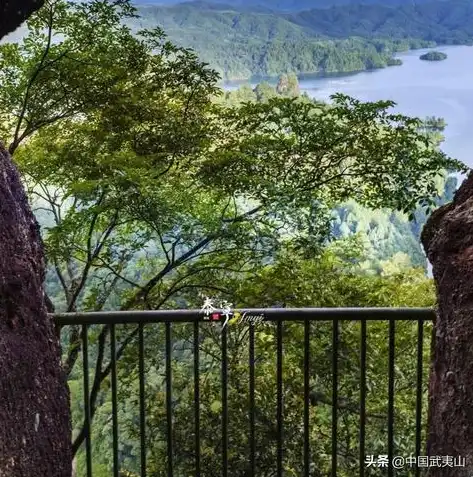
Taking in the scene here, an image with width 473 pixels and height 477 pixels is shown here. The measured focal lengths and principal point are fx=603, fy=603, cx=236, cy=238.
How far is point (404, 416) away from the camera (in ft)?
16.6

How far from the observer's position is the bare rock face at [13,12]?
4.59 metres

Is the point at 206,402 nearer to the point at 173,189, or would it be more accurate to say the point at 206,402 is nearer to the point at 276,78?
the point at 173,189

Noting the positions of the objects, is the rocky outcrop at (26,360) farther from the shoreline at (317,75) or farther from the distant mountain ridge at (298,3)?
the distant mountain ridge at (298,3)

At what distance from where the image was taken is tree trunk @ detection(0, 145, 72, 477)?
194cm

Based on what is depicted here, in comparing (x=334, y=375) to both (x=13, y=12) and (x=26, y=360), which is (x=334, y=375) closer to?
(x=26, y=360)

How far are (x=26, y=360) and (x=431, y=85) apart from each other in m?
9.81

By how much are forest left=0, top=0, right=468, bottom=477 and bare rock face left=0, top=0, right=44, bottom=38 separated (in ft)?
3.60

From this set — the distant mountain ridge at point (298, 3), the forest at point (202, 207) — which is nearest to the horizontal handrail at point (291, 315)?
the forest at point (202, 207)

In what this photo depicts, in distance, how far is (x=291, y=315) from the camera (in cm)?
224

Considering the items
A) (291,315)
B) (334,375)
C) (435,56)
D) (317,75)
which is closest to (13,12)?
(291,315)

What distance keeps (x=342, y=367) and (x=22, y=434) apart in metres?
3.51

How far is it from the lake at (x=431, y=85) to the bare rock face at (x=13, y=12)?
393cm

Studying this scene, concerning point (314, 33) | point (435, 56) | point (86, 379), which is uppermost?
point (314, 33)

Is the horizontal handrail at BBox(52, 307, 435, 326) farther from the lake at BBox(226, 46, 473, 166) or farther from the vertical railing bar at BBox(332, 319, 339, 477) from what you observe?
the lake at BBox(226, 46, 473, 166)
